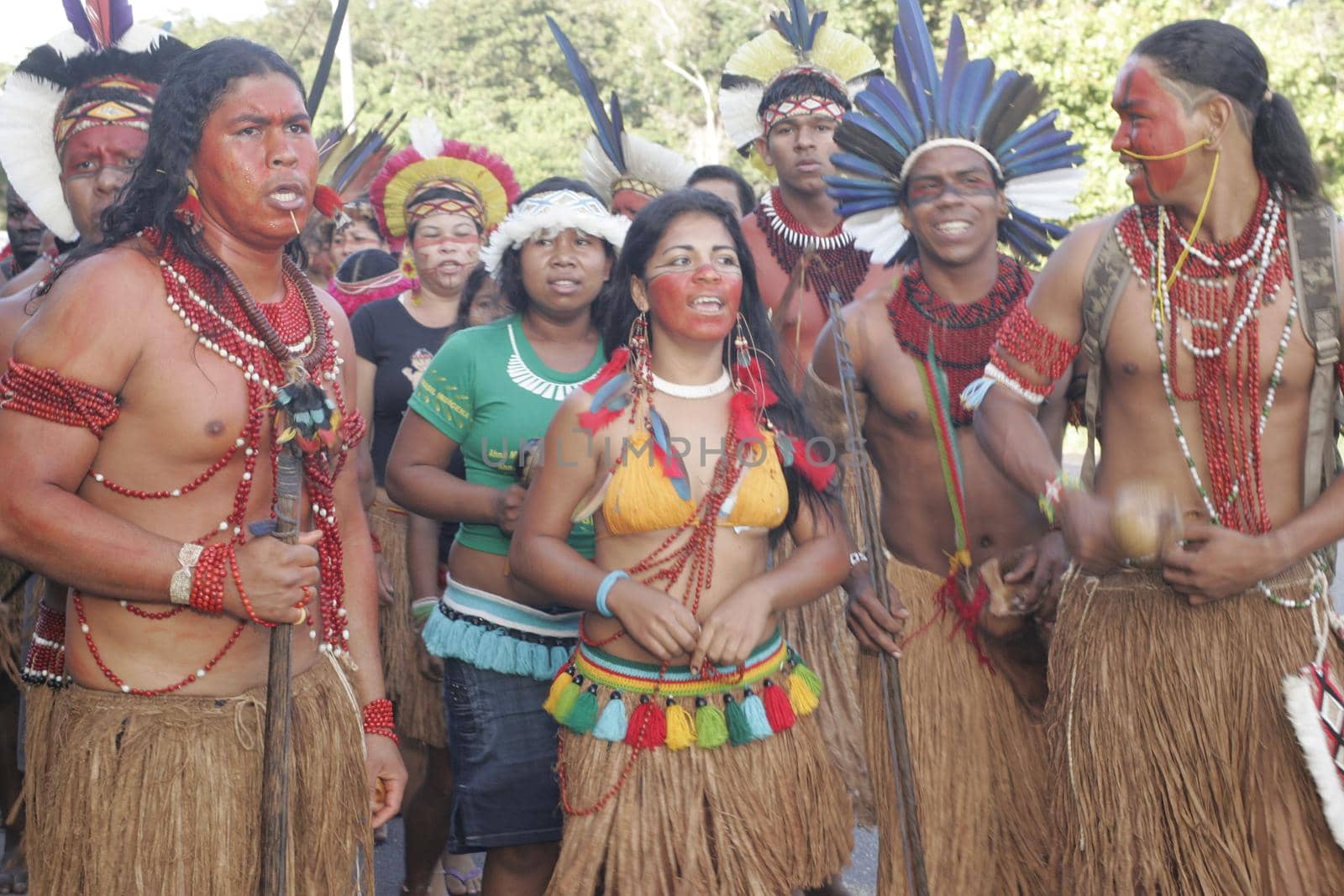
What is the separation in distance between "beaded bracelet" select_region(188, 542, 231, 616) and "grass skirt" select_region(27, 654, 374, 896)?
0.82 ft

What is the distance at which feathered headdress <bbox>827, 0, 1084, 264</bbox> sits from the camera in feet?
14.1

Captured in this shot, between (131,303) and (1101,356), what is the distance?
239 centimetres

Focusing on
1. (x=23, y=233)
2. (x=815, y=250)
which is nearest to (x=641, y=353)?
(x=815, y=250)

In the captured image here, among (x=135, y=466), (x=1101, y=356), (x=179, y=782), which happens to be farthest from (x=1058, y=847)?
(x=135, y=466)

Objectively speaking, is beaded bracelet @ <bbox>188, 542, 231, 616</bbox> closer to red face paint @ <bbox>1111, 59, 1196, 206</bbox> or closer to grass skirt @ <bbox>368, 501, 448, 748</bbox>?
grass skirt @ <bbox>368, 501, 448, 748</bbox>

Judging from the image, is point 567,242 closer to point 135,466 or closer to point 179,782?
point 135,466

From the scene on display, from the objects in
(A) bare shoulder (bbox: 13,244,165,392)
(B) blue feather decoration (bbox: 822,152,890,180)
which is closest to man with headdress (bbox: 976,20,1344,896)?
(B) blue feather decoration (bbox: 822,152,890,180)

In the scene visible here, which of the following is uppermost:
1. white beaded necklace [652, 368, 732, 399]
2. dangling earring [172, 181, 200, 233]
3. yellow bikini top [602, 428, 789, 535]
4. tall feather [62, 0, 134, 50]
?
tall feather [62, 0, 134, 50]

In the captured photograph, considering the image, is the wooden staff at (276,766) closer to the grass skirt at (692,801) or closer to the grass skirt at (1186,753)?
the grass skirt at (692,801)

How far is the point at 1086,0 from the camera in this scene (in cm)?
1739

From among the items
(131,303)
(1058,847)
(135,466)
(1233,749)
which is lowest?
(1058,847)

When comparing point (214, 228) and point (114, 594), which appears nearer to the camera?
point (114, 594)

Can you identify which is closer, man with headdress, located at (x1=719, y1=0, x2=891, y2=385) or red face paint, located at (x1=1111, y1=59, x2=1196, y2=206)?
red face paint, located at (x1=1111, y1=59, x2=1196, y2=206)

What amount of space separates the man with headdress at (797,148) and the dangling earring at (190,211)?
2.49 m
